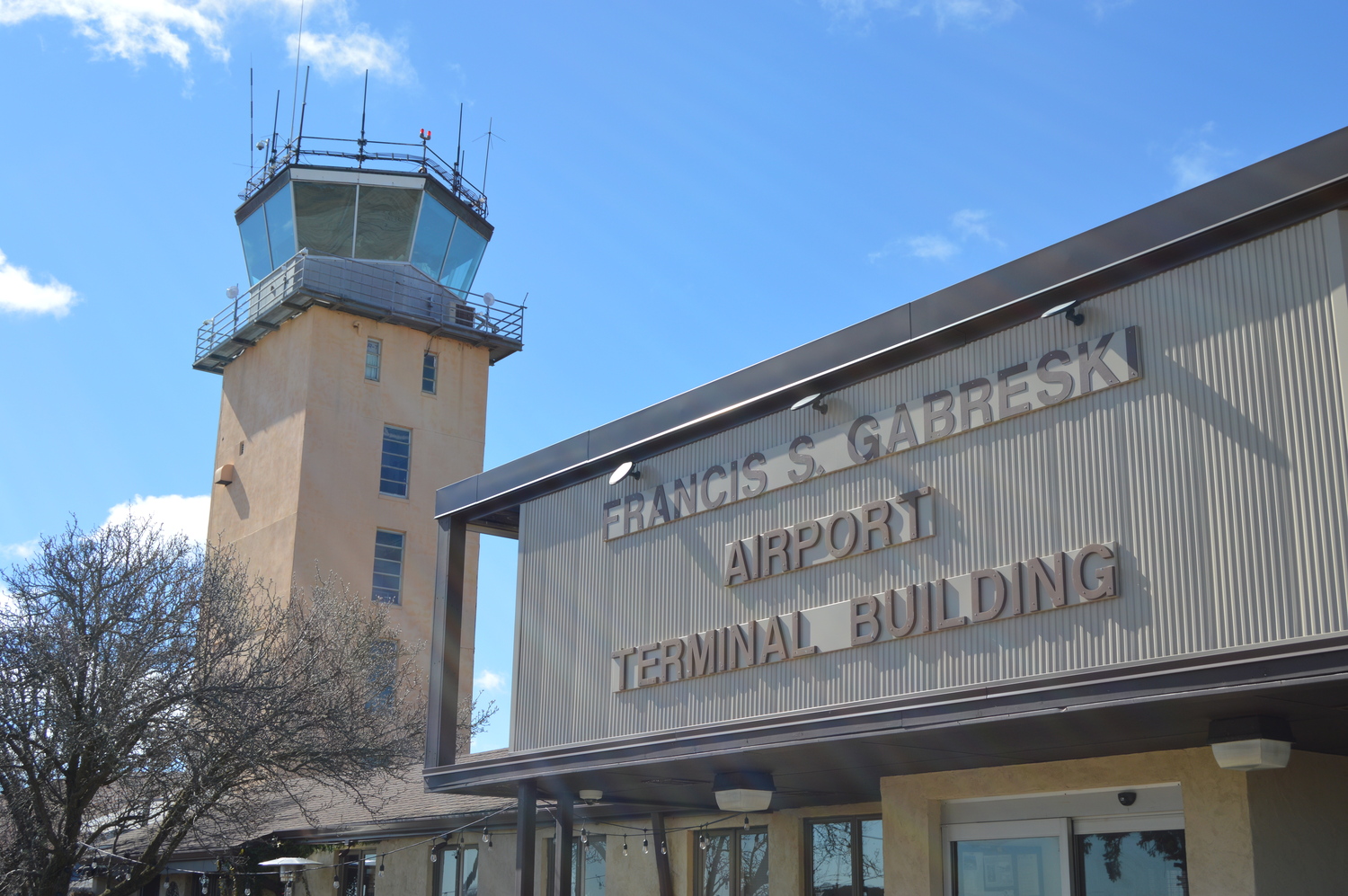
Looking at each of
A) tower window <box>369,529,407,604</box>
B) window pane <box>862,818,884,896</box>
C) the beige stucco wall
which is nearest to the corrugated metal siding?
the beige stucco wall

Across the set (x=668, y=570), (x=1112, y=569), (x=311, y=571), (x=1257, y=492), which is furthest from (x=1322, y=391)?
(x=311, y=571)

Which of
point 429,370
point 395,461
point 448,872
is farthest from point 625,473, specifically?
point 429,370

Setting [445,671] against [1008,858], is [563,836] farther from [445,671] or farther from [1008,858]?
[1008,858]

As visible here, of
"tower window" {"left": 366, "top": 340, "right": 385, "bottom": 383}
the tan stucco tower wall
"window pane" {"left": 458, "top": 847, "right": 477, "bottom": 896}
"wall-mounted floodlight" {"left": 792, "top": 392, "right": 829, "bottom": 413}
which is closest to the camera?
"wall-mounted floodlight" {"left": 792, "top": 392, "right": 829, "bottom": 413}

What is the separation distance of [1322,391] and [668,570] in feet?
20.4

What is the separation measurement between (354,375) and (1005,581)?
30056 mm

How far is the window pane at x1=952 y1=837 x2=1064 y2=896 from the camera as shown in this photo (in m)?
11.3

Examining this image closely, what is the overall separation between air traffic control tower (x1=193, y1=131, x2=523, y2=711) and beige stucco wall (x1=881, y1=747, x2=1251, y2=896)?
25.1 m

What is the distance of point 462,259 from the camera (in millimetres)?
40781

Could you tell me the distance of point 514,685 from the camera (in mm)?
A: 14219

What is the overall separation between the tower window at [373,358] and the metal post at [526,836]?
25310 millimetres

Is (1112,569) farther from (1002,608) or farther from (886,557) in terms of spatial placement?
(886,557)

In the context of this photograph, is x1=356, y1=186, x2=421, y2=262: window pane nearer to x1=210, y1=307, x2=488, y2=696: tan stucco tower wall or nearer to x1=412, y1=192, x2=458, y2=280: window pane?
x1=412, y1=192, x2=458, y2=280: window pane

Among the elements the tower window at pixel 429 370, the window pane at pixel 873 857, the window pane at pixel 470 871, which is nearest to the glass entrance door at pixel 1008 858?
the window pane at pixel 873 857
